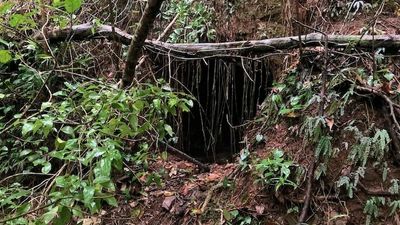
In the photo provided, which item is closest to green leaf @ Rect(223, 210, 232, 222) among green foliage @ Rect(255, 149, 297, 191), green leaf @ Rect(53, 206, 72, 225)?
green foliage @ Rect(255, 149, 297, 191)

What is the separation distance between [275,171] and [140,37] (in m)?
1.34

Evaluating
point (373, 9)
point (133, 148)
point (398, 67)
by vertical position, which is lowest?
point (133, 148)

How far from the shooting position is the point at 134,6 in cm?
487

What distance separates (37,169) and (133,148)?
1070 millimetres

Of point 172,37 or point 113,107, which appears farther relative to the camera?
point 172,37

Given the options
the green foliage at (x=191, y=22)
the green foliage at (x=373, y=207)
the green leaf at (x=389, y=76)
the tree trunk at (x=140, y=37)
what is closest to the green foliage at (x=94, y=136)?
the tree trunk at (x=140, y=37)

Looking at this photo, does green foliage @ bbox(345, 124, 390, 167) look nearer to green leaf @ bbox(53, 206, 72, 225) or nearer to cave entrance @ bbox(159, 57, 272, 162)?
cave entrance @ bbox(159, 57, 272, 162)

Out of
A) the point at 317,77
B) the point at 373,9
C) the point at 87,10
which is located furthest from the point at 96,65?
the point at 373,9

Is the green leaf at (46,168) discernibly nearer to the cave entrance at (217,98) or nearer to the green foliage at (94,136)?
the green foliage at (94,136)

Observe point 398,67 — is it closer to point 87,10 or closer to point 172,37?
point 172,37

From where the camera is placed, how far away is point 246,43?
3.35m

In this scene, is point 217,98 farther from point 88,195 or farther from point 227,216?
point 88,195

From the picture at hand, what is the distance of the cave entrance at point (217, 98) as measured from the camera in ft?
14.0

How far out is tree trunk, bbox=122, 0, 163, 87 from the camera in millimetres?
2562
